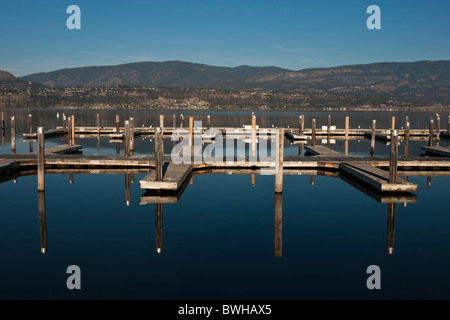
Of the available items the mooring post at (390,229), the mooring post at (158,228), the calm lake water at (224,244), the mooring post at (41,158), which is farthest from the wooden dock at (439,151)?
the mooring post at (41,158)

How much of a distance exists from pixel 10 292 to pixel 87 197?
11.0 m

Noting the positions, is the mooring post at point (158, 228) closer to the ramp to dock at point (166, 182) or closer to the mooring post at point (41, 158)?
the ramp to dock at point (166, 182)

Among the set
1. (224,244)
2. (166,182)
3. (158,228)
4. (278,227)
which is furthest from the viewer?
(166,182)

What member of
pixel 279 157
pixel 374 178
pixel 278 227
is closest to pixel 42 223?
pixel 278 227

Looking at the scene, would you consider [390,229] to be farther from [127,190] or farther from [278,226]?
[127,190]

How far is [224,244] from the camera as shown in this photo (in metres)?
13.8

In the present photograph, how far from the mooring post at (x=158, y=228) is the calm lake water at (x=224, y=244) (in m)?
0.08

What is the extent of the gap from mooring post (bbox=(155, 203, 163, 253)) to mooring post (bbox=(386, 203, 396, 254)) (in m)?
6.85

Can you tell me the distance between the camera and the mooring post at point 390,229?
13.7m

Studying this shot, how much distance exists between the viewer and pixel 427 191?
22.7 m

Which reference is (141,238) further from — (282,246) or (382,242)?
(382,242)

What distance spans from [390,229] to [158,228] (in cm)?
810

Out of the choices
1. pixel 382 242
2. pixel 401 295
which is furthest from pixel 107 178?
pixel 401 295

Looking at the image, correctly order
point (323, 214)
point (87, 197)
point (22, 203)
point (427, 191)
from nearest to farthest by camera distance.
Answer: point (323, 214) → point (22, 203) → point (87, 197) → point (427, 191)
